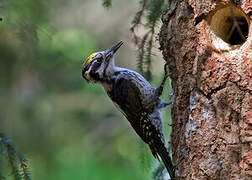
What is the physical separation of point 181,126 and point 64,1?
17.7 feet

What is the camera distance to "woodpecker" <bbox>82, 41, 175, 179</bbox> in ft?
15.6

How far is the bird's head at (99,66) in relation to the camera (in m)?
5.07

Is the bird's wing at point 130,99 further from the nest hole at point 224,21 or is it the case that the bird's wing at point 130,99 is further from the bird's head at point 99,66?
the nest hole at point 224,21

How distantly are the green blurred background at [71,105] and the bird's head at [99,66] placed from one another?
1479 mm

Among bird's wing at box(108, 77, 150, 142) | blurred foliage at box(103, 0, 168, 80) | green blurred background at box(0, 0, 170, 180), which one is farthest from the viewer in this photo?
green blurred background at box(0, 0, 170, 180)

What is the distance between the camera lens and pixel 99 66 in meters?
5.10

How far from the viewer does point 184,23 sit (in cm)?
361

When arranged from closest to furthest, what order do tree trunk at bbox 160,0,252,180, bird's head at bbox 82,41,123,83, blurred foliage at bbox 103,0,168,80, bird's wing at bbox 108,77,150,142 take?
tree trunk at bbox 160,0,252,180 → blurred foliage at bbox 103,0,168,80 → bird's wing at bbox 108,77,150,142 → bird's head at bbox 82,41,123,83

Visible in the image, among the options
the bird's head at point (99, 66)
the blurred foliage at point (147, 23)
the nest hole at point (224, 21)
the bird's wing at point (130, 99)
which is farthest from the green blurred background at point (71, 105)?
the nest hole at point (224, 21)

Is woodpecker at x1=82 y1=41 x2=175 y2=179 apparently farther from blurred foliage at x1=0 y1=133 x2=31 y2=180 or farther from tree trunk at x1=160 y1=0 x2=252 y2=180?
blurred foliage at x1=0 y1=133 x2=31 y2=180

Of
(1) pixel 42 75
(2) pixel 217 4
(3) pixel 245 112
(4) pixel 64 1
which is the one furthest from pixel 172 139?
(4) pixel 64 1

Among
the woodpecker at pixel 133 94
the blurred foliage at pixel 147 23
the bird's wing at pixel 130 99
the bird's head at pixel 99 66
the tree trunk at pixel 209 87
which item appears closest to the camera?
the tree trunk at pixel 209 87

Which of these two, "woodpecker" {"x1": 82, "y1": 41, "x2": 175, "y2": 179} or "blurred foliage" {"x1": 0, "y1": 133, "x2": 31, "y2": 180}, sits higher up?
"woodpecker" {"x1": 82, "y1": 41, "x2": 175, "y2": 179}

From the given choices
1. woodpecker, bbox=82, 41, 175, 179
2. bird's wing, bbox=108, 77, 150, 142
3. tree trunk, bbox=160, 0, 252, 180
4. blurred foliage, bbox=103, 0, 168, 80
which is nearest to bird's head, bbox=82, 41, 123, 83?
woodpecker, bbox=82, 41, 175, 179
